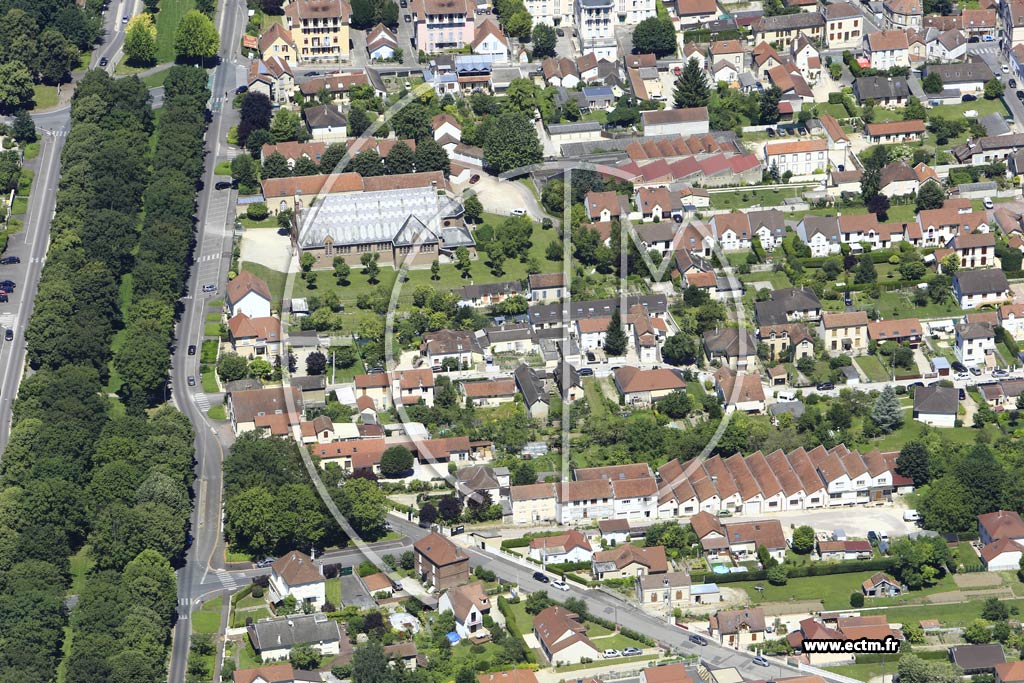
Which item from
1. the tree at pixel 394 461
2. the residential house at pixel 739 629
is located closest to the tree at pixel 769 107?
the tree at pixel 394 461

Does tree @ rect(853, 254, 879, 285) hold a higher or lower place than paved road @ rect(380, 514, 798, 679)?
higher

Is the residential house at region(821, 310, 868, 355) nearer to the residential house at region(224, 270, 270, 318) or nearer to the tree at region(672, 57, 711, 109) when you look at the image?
the tree at region(672, 57, 711, 109)

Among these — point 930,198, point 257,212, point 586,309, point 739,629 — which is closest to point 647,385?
point 586,309

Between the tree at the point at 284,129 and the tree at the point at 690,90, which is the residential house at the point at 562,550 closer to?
the tree at the point at 284,129

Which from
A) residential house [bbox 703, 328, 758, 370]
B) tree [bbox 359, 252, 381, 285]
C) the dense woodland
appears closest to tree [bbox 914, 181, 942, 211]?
residential house [bbox 703, 328, 758, 370]

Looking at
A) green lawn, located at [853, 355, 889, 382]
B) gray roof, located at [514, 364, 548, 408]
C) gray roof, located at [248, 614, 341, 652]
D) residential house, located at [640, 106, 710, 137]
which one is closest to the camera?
gray roof, located at [248, 614, 341, 652]

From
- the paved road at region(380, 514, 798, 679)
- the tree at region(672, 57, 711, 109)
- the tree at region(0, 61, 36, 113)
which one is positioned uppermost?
the tree at region(0, 61, 36, 113)

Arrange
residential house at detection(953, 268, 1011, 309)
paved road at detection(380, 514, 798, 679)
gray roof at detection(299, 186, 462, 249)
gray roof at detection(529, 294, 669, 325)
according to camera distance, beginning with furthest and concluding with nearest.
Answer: gray roof at detection(299, 186, 462, 249) < residential house at detection(953, 268, 1011, 309) < gray roof at detection(529, 294, 669, 325) < paved road at detection(380, 514, 798, 679)
